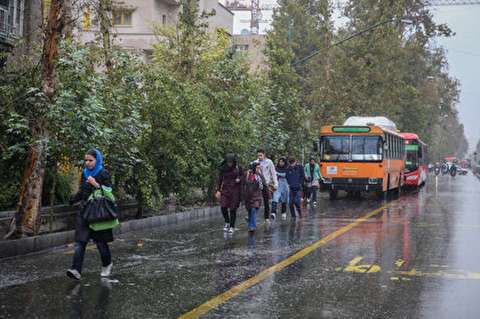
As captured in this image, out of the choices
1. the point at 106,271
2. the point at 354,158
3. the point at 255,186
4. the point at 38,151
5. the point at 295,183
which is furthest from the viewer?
the point at 354,158

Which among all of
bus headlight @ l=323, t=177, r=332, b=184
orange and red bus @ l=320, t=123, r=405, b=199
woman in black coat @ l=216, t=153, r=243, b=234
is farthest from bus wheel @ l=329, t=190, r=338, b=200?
woman in black coat @ l=216, t=153, r=243, b=234

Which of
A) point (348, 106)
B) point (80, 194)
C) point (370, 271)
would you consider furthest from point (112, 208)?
point (348, 106)

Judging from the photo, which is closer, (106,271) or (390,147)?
(106,271)

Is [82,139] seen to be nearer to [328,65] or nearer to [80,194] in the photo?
[80,194]

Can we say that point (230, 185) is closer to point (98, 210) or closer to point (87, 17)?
point (87, 17)

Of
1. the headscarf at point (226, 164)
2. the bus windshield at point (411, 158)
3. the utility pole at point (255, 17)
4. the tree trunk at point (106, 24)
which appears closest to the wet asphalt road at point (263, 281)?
the headscarf at point (226, 164)

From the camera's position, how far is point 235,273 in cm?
941

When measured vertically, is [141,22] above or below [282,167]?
above

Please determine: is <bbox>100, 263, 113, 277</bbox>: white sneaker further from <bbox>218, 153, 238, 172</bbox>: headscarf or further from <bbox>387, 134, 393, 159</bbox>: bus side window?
<bbox>387, 134, 393, 159</bbox>: bus side window

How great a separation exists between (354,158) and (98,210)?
19.4 metres

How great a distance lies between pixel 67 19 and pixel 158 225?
542 centimetres

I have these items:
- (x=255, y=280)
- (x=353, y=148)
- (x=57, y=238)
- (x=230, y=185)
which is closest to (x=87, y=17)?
(x=230, y=185)

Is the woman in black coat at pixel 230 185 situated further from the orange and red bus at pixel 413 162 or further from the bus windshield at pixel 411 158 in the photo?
the bus windshield at pixel 411 158

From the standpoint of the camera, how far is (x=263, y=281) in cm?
884
